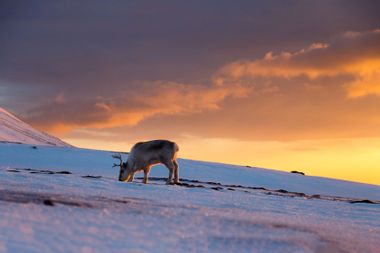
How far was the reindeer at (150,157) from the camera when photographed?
84.0 ft

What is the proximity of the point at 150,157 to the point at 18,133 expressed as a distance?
59066 mm

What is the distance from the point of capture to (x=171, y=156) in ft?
83.9

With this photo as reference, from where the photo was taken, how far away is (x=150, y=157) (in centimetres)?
2588

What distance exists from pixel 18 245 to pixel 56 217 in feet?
6.50

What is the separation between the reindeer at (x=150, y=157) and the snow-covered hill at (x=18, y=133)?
48.6 meters

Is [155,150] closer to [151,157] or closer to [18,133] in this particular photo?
[151,157]

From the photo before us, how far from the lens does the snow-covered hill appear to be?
7514 centimetres

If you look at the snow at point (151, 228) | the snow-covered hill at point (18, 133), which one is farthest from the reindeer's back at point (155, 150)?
the snow-covered hill at point (18, 133)

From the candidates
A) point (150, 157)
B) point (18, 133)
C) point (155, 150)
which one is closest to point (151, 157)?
point (150, 157)

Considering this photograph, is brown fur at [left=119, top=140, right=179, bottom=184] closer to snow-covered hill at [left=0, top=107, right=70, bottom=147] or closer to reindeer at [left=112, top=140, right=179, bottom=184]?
reindeer at [left=112, top=140, right=179, bottom=184]

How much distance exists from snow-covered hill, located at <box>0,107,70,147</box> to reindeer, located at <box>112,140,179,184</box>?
4855 centimetres

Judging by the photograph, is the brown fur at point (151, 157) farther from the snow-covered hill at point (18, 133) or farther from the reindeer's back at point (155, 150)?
the snow-covered hill at point (18, 133)

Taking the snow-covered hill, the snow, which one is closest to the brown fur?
the snow

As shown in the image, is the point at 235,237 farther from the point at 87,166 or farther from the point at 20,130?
the point at 20,130
